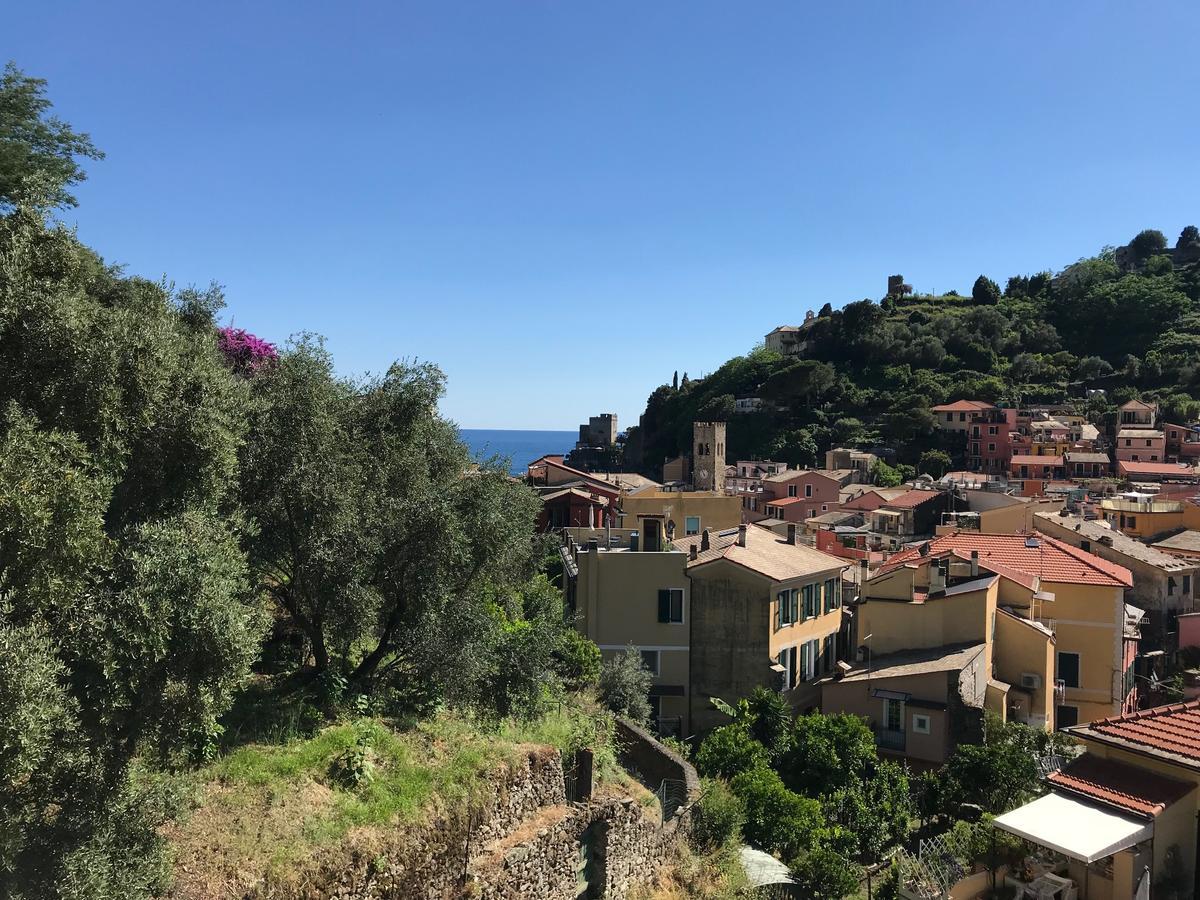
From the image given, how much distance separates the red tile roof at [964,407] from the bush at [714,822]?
8892 cm

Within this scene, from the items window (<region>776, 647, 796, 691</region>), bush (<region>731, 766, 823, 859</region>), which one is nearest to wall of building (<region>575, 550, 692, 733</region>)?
window (<region>776, 647, 796, 691</region>)

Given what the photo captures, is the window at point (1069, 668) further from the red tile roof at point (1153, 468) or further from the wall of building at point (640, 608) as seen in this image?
the red tile roof at point (1153, 468)

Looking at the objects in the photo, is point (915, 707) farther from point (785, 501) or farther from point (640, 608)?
point (785, 501)

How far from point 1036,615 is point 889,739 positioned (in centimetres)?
878

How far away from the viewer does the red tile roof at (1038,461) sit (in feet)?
254

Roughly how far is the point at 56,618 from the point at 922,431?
10019cm

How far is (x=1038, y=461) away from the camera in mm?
78062

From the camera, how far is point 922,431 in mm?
97375

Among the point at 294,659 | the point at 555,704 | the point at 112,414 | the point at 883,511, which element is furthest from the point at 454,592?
the point at 883,511

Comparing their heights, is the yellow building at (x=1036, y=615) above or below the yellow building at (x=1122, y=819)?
below

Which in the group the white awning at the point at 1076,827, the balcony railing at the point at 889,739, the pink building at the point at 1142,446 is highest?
the pink building at the point at 1142,446

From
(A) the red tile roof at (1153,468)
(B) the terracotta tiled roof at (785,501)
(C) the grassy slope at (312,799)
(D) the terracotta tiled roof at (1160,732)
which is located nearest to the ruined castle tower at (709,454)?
(B) the terracotta tiled roof at (785,501)

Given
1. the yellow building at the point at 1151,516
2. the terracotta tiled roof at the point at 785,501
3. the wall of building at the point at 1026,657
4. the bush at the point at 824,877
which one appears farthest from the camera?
the terracotta tiled roof at the point at 785,501

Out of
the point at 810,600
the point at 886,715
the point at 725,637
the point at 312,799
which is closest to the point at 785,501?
the point at 810,600
